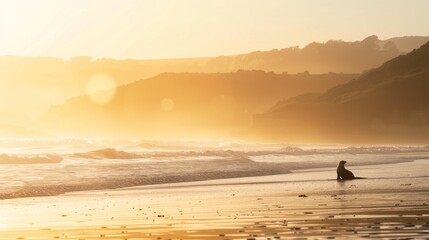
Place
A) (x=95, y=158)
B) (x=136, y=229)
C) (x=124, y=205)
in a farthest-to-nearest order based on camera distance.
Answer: (x=95, y=158) → (x=124, y=205) → (x=136, y=229)

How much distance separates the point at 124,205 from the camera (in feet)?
95.1

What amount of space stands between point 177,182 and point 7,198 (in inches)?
445

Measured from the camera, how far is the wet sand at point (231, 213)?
20297mm

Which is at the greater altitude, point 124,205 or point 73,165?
point 73,165

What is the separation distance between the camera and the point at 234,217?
77.8ft

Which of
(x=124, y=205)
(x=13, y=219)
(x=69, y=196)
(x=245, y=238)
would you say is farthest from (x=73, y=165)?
(x=245, y=238)

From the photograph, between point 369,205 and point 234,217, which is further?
point 369,205

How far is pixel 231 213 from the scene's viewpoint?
81.7ft

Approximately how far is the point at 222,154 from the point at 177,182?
2701cm

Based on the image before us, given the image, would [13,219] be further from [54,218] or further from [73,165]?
[73,165]

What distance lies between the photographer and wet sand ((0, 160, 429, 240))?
2030cm

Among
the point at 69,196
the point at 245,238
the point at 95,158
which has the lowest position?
the point at 245,238

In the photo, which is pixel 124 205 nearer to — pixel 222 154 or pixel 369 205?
pixel 369 205

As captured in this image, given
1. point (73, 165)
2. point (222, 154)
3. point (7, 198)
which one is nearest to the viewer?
point (7, 198)
